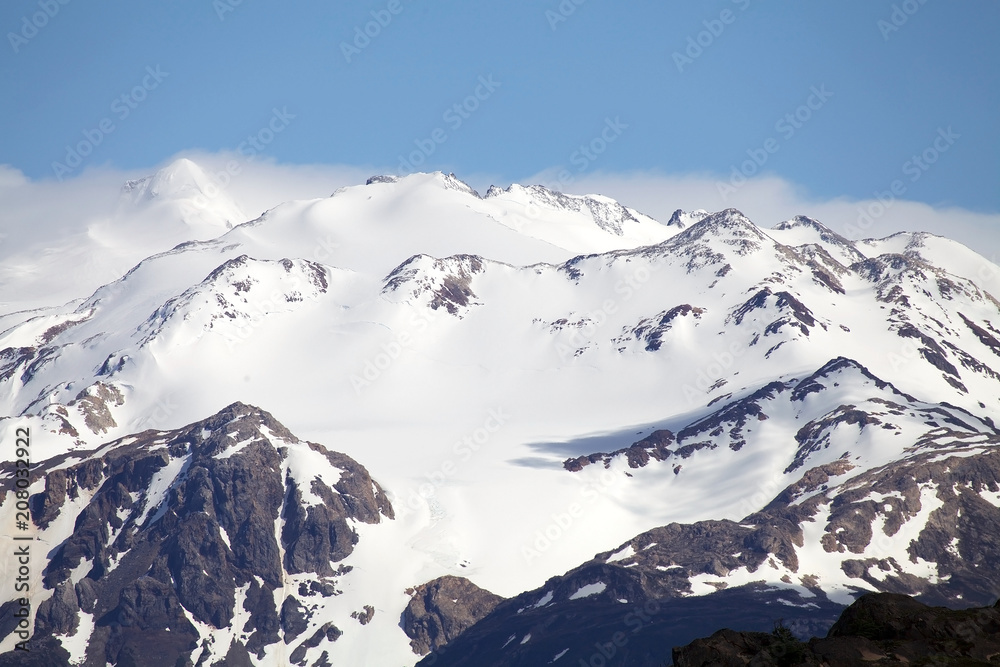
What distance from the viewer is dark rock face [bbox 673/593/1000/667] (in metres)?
56.1

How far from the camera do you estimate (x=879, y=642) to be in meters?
58.1

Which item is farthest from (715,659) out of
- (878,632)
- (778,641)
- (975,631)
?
(975,631)

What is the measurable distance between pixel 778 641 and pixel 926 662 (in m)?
6.66

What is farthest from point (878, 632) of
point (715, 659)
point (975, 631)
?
point (715, 659)

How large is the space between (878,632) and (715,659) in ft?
28.9

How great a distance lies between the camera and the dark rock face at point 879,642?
5609 cm

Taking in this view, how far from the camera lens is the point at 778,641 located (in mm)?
57250

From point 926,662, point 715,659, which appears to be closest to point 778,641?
point 715,659

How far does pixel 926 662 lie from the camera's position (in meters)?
54.8

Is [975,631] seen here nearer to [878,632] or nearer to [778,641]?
[878,632]

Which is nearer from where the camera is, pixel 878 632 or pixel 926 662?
pixel 926 662

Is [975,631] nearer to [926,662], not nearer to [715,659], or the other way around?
[926,662]

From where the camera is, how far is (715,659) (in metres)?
57.1

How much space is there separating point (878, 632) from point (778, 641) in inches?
229
